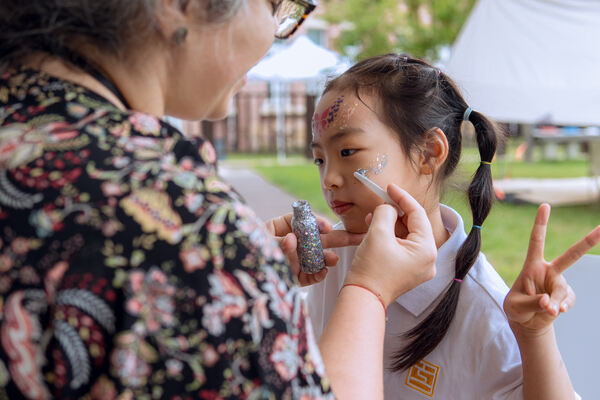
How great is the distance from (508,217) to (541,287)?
5.80 m

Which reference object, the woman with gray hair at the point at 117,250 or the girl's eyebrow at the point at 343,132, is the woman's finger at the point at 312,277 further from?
the woman with gray hair at the point at 117,250

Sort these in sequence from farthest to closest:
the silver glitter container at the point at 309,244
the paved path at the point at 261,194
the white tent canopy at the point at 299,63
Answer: the white tent canopy at the point at 299,63 → the paved path at the point at 261,194 → the silver glitter container at the point at 309,244

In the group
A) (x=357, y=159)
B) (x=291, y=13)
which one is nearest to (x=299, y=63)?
(x=357, y=159)

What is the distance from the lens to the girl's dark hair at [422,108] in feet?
5.40

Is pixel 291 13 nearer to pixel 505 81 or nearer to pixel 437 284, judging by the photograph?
pixel 437 284

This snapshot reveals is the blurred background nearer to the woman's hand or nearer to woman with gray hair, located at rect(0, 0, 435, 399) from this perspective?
the woman's hand

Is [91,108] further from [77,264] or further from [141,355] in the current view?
[141,355]

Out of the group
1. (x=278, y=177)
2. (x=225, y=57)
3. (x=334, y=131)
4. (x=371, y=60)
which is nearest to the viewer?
(x=225, y=57)

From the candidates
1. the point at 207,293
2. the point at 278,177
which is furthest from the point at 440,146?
the point at 278,177

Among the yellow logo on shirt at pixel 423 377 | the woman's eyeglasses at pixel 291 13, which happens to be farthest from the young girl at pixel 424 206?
the woman's eyeglasses at pixel 291 13

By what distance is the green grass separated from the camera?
1.97 m

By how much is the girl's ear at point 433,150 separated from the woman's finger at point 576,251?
0.58 m

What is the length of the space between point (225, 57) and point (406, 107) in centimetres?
89

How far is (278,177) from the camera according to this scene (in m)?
10.8
